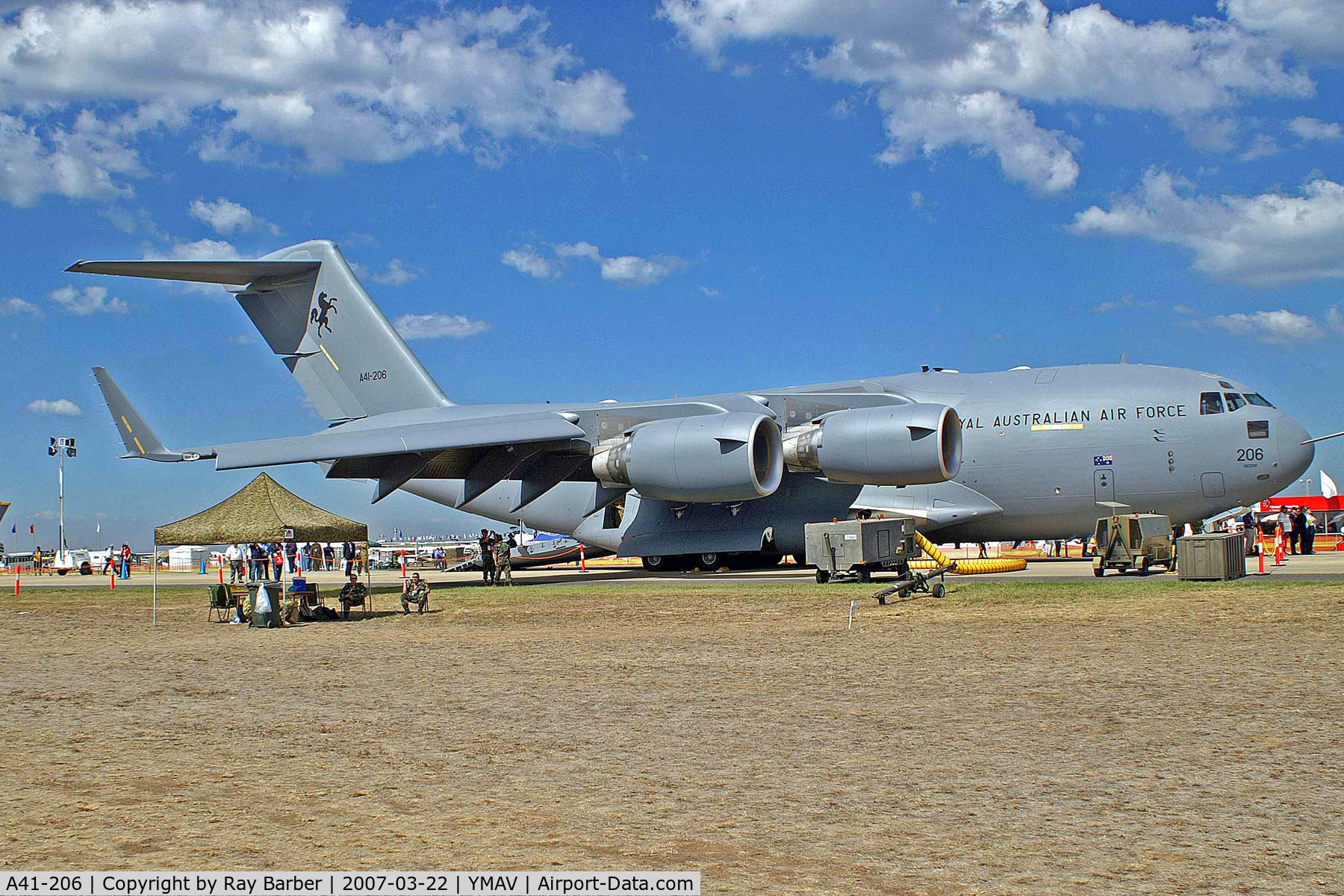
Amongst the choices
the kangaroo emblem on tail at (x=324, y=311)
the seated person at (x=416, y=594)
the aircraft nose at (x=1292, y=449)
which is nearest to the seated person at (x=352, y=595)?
the seated person at (x=416, y=594)

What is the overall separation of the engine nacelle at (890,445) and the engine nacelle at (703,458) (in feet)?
3.13

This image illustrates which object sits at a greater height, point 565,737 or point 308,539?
point 308,539

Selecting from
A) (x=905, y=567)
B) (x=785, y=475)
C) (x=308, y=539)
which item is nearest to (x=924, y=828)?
(x=905, y=567)

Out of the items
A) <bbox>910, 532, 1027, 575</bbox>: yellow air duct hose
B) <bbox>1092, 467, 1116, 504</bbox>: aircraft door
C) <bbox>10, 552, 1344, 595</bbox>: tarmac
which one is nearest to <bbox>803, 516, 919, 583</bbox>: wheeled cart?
<bbox>10, 552, 1344, 595</bbox>: tarmac

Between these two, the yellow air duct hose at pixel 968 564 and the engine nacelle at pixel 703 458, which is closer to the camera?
the engine nacelle at pixel 703 458

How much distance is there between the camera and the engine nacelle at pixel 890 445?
748 inches

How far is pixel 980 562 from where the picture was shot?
23078 millimetres

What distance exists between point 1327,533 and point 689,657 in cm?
5192

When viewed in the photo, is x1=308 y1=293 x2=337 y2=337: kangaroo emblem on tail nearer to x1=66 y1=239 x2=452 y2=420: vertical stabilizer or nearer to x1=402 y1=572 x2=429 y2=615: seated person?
x1=66 y1=239 x2=452 y2=420: vertical stabilizer

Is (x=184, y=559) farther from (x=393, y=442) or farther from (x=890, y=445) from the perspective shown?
(x=890, y=445)

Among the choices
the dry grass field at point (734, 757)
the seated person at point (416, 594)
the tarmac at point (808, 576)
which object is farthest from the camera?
the tarmac at point (808, 576)

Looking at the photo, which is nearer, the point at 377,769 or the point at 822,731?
the point at 377,769

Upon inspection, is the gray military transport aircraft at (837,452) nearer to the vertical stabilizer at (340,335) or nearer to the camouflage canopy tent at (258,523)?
the vertical stabilizer at (340,335)

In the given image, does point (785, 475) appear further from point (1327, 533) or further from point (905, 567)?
point (1327, 533)
